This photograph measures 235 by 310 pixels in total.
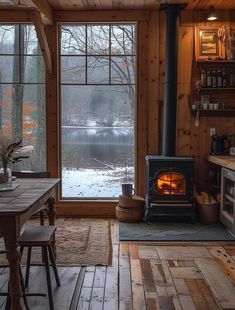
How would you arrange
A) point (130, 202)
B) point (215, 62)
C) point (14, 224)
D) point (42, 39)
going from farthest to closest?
point (215, 62) → point (130, 202) → point (42, 39) → point (14, 224)

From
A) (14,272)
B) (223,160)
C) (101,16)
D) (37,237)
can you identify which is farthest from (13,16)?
(14,272)

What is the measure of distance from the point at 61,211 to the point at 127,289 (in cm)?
260

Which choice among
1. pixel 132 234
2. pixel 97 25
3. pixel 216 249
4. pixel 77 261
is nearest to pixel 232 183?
pixel 216 249

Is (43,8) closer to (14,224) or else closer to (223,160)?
(223,160)

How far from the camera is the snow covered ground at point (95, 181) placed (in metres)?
5.79

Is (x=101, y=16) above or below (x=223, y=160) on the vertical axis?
above

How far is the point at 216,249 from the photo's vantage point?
429 centimetres

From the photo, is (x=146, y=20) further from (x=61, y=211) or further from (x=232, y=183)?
(x=61, y=211)

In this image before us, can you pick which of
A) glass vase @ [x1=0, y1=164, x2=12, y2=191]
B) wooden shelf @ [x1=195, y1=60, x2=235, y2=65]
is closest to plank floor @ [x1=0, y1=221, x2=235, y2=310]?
glass vase @ [x1=0, y1=164, x2=12, y2=191]

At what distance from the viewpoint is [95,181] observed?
19.1 feet

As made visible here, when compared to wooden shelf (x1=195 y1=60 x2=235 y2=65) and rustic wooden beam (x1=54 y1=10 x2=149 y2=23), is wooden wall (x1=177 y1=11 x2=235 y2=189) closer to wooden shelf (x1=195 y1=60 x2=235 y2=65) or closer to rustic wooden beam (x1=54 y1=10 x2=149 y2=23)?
wooden shelf (x1=195 y1=60 x2=235 y2=65)

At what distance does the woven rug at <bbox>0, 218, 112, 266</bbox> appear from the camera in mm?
3920

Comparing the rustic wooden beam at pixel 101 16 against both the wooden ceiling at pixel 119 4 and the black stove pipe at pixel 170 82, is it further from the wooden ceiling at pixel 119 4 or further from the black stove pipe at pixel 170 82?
the black stove pipe at pixel 170 82

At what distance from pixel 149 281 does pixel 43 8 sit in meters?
3.34
